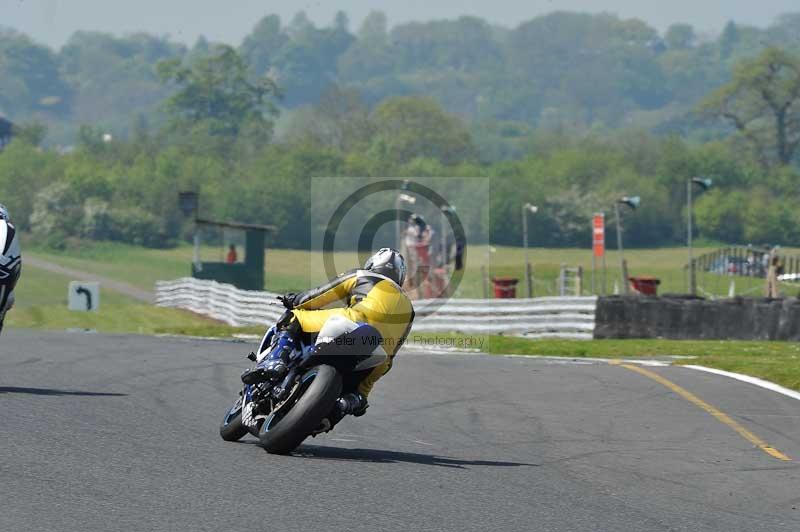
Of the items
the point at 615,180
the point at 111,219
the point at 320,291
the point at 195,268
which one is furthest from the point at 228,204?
the point at 320,291

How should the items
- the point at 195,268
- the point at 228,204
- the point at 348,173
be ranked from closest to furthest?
the point at 195,268
the point at 228,204
the point at 348,173

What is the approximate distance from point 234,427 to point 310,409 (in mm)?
1090

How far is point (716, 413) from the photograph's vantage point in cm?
1434

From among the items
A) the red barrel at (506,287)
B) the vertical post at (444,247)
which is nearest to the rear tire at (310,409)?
the red barrel at (506,287)

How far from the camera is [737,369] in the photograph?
19.2 meters

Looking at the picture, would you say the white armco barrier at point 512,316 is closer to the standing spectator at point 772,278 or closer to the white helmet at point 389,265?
the standing spectator at point 772,278

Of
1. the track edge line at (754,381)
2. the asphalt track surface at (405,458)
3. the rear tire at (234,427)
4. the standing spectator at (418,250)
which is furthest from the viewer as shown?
the standing spectator at (418,250)

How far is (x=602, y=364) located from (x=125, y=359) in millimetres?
6678

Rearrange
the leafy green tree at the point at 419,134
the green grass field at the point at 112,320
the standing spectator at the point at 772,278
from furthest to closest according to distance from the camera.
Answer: the leafy green tree at the point at 419,134
the green grass field at the point at 112,320
the standing spectator at the point at 772,278

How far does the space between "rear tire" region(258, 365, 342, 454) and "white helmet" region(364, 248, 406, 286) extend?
32.1 inches

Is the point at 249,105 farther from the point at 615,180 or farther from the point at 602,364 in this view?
the point at 602,364

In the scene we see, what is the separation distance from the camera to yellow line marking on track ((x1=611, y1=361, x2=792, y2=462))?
39.5 ft

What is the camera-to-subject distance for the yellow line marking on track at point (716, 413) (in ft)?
39.5

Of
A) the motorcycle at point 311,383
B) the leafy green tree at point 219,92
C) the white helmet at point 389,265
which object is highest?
the leafy green tree at point 219,92
